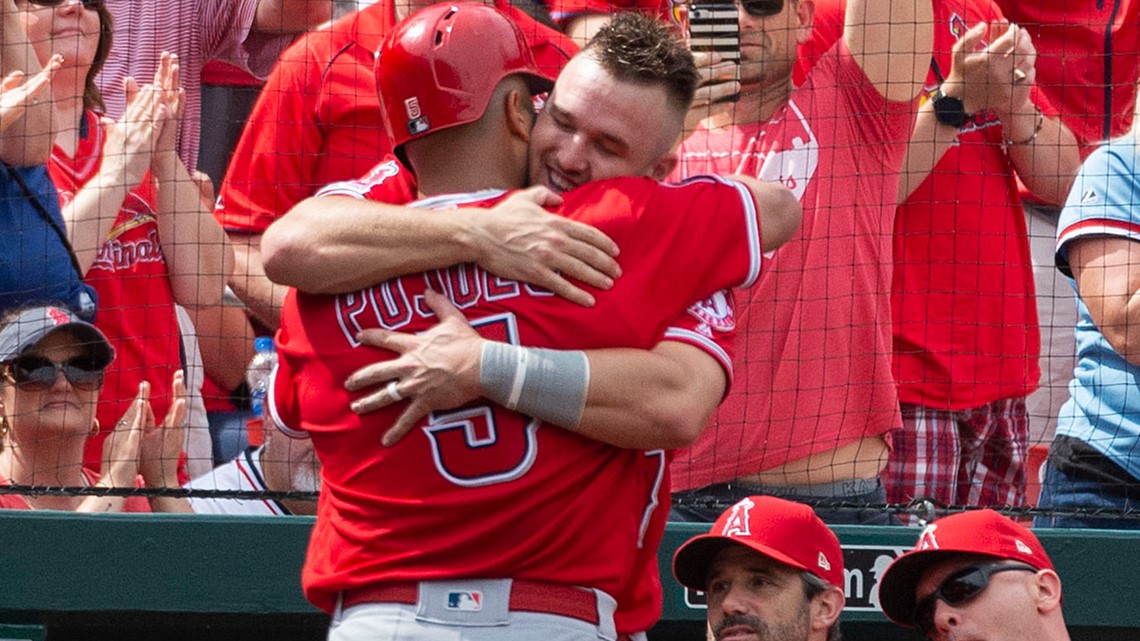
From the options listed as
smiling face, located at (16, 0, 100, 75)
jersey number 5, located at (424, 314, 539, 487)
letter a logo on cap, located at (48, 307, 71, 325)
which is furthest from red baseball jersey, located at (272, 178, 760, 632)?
smiling face, located at (16, 0, 100, 75)

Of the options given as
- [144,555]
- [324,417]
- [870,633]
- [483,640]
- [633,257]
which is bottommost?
[870,633]

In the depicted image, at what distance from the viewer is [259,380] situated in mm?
4555

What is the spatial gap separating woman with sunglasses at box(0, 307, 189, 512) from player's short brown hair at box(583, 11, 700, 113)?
204cm

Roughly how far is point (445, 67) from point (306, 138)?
2141mm

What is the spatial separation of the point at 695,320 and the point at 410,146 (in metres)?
0.55

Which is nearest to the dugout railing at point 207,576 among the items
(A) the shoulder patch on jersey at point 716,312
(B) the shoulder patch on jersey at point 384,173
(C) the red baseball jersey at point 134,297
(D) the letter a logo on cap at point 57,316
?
(D) the letter a logo on cap at point 57,316

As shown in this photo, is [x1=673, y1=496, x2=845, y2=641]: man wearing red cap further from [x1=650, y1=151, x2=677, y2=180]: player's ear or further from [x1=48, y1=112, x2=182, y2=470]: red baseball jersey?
[x1=48, y1=112, x2=182, y2=470]: red baseball jersey

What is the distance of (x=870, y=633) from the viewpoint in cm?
404

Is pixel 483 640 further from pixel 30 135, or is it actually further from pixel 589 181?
pixel 30 135

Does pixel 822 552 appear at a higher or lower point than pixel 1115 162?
lower

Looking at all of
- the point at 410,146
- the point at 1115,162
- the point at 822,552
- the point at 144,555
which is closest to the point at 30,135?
the point at 144,555

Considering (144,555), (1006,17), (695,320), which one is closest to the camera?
(695,320)

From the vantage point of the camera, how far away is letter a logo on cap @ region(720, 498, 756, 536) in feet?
11.3

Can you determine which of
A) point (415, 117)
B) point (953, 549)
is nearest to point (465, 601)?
point (415, 117)
